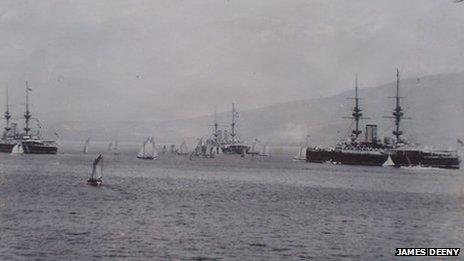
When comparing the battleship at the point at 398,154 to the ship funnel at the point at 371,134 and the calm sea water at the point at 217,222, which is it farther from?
the calm sea water at the point at 217,222

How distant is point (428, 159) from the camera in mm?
174000

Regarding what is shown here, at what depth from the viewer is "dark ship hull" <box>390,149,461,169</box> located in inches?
6865

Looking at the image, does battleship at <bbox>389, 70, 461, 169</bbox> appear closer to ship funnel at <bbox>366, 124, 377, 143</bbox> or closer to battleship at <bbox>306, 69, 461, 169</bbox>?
battleship at <bbox>306, 69, 461, 169</bbox>

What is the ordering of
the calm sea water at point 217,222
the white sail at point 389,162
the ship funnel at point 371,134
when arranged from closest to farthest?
1. the calm sea water at point 217,222
2. the white sail at point 389,162
3. the ship funnel at point 371,134

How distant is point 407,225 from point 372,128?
140m

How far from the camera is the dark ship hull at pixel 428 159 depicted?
174375 mm

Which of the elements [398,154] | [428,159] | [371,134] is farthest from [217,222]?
[371,134]

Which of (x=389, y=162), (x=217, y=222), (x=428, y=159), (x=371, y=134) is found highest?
(x=371, y=134)

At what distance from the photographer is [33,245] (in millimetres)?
45219

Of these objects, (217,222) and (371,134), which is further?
(371,134)

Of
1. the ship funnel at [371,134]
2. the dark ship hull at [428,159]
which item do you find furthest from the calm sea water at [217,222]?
the ship funnel at [371,134]

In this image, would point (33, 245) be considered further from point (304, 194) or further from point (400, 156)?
point (400, 156)

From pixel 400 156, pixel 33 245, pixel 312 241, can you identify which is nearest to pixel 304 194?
pixel 312 241

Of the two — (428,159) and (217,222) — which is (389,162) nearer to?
(428,159)
